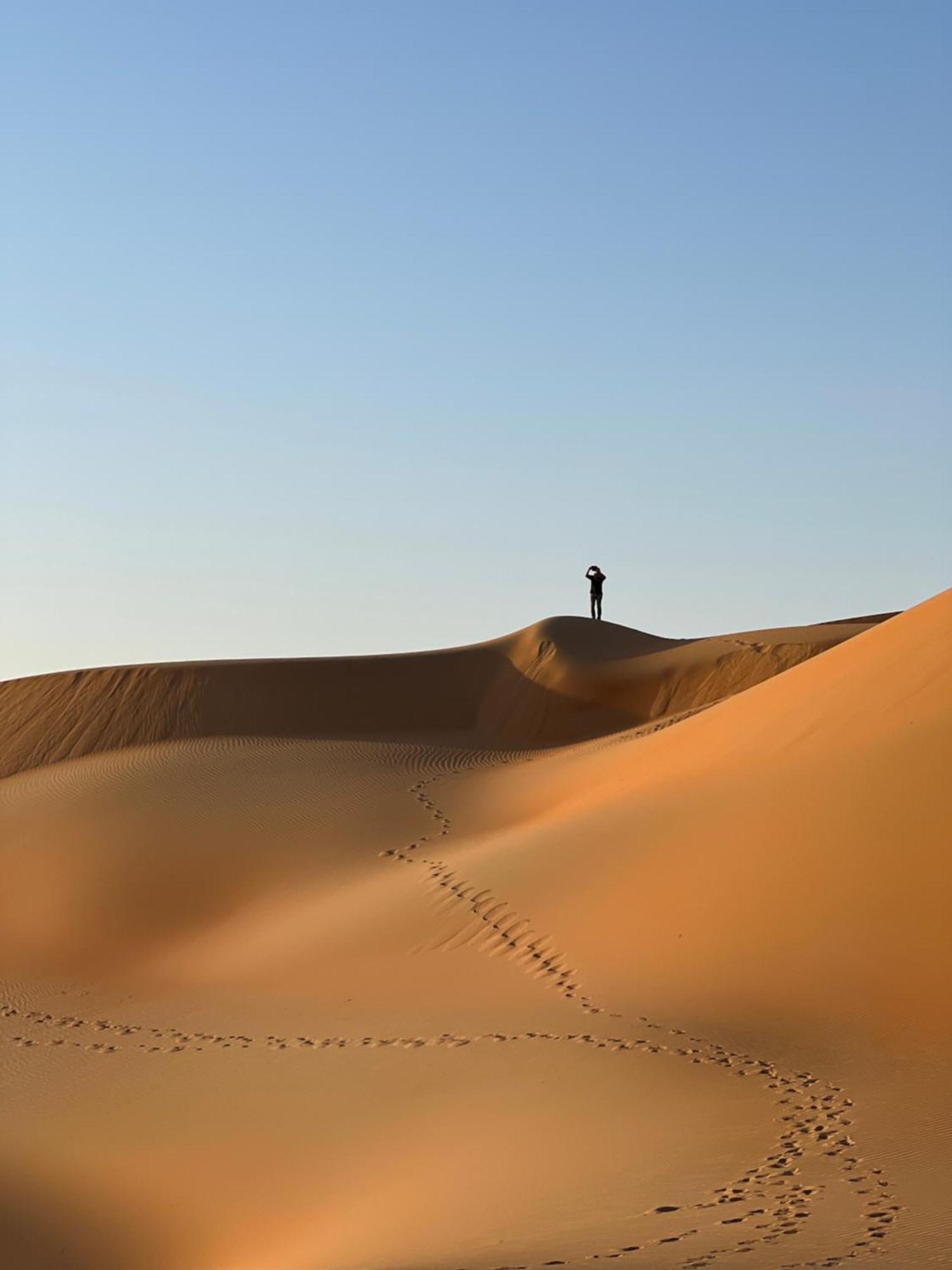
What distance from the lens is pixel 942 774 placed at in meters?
13.5

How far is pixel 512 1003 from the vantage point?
12828 millimetres

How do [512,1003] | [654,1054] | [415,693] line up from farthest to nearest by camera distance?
1. [415,693]
2. [512,1003]
3. [654,1054]

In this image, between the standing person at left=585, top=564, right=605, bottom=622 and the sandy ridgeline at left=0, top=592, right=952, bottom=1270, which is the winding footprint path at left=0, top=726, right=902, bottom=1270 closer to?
the sandy ridgeline at left=0, top=592, right=952, bottom=1270

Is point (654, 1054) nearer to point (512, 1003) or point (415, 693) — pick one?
point (512, 1003)

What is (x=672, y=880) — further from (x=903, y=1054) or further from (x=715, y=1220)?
(x=715, y=1220)

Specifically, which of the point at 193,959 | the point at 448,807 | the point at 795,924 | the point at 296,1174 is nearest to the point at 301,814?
the point at 448,807

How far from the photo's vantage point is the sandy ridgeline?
27.5 ft

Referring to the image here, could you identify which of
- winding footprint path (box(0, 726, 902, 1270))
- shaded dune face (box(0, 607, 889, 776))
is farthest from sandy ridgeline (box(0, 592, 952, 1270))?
shaded dune face (box(0, 607, 889, 776))

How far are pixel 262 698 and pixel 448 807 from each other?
47.6 ft

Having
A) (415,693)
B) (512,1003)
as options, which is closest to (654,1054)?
(512,1003)

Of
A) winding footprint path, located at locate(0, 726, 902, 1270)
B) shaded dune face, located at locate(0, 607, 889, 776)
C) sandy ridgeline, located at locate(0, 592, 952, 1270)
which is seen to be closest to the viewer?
winding footprint path, located at locate(0, 726, 902, 1270)

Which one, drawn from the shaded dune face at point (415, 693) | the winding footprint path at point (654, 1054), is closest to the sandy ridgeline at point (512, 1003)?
the winding footprint path at point (654, 1054)

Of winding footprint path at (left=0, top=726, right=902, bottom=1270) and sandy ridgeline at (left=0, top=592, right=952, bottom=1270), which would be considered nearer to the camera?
winding footprint path at (left=0, top=726, right=902, bottom=1270)

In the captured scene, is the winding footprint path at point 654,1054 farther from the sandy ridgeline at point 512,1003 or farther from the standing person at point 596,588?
the standing person at point 596,588
